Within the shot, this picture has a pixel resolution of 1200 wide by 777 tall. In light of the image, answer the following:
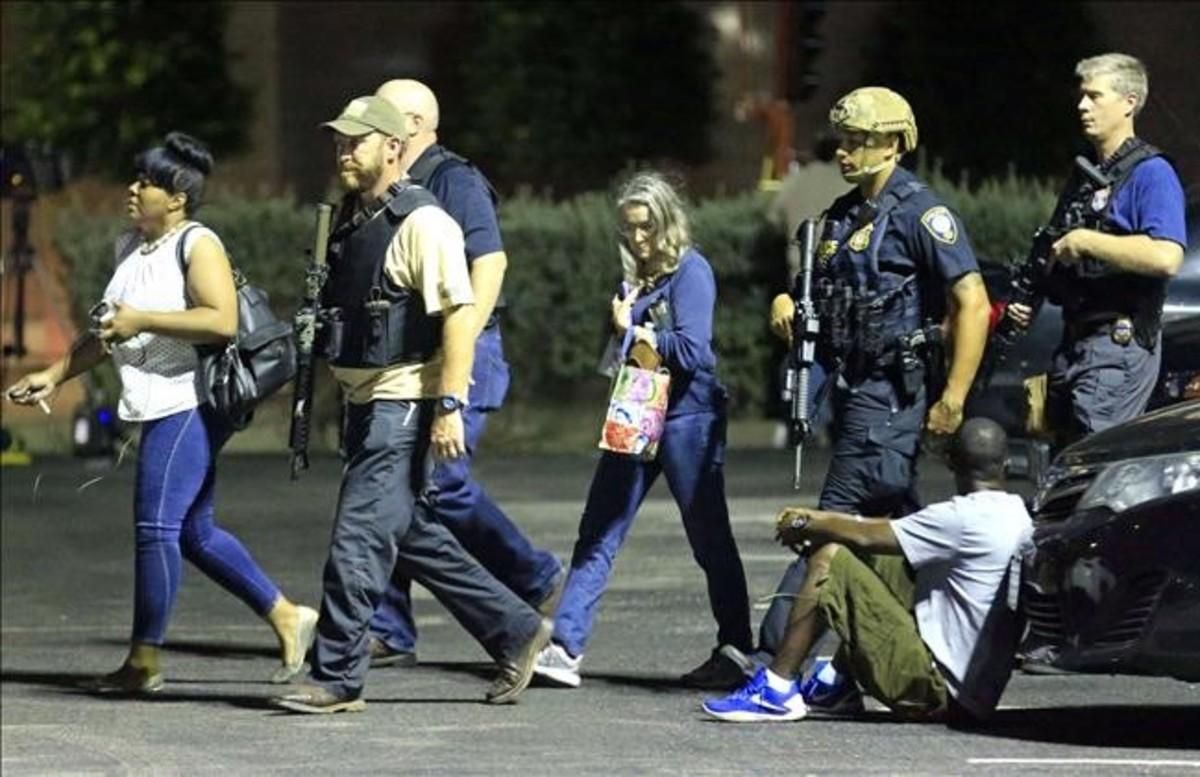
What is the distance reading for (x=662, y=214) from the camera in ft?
34.3

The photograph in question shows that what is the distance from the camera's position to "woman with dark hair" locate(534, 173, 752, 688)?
1048 cm

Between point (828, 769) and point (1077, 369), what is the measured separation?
5.80 feet

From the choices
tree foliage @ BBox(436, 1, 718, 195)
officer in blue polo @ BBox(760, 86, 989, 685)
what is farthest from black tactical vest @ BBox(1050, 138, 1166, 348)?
tree foliage @ BBox(436, 1, 718, 195)

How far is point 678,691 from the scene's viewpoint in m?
10.6

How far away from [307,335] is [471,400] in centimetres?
94

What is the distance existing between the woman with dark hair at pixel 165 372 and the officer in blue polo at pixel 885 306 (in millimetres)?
1947

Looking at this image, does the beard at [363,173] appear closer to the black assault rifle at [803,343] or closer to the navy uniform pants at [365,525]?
the navy uniform pants at [365,525]

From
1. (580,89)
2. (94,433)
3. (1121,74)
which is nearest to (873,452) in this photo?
(1121,74)

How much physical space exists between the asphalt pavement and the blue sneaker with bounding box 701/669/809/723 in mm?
75

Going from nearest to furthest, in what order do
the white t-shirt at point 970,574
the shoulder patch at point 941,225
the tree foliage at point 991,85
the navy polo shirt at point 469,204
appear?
1. the white t-shirt at point 970,574
2. the shoulder patch at point 941,225
3. the navy polo shirt at point 469,204
4. the tree foliage at point 991,85

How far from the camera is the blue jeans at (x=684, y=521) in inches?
414

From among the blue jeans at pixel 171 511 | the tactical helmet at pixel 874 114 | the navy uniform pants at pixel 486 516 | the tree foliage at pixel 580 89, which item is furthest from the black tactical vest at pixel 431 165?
the tree foliage at pixel 580 89

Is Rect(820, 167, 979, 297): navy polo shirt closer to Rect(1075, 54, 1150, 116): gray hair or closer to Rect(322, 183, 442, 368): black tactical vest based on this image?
Rect(1075, 54, 1150, 116): gray hair

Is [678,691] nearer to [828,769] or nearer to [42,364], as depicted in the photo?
[828,769]
